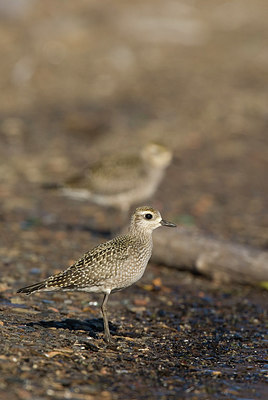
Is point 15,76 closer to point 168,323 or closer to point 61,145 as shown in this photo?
point 61,145

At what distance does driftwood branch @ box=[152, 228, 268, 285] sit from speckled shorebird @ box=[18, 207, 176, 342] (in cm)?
256

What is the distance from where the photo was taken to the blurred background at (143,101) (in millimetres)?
15180

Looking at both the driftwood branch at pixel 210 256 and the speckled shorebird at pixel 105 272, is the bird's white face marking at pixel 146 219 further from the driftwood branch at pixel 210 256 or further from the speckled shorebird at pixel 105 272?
the driftwood branch at pixel 210 256

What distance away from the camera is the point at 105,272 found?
7.74 meters

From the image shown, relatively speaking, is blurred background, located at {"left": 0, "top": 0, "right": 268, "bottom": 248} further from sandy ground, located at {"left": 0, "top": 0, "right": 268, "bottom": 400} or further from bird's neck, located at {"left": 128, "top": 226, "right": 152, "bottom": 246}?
bird's neck, located at {"left": 128, "top": 226, "right": 152, "bottom": 246}

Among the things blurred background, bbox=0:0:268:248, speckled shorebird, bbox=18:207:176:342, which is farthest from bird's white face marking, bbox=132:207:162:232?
blurred background, bbox=0:0:268:248

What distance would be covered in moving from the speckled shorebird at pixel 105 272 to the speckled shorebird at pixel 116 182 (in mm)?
4774

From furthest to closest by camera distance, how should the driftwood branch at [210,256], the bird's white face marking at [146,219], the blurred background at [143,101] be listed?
the blurred background at [143,101] → the driftwood branch at [210,256] → the bird's white face marking at [146,219]

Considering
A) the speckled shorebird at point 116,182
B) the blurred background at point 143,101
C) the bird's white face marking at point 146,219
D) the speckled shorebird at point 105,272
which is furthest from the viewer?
the blurred background at point 143,101

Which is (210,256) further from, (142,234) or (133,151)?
(133,151)

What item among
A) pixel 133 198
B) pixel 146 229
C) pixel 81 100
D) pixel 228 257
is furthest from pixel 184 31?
pixel 146 229

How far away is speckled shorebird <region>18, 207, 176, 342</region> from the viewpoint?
7.67 meters

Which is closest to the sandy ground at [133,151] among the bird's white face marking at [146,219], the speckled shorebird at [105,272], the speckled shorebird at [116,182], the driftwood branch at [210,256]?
the driftwood branch at [210,256]

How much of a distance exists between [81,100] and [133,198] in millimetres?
8156
